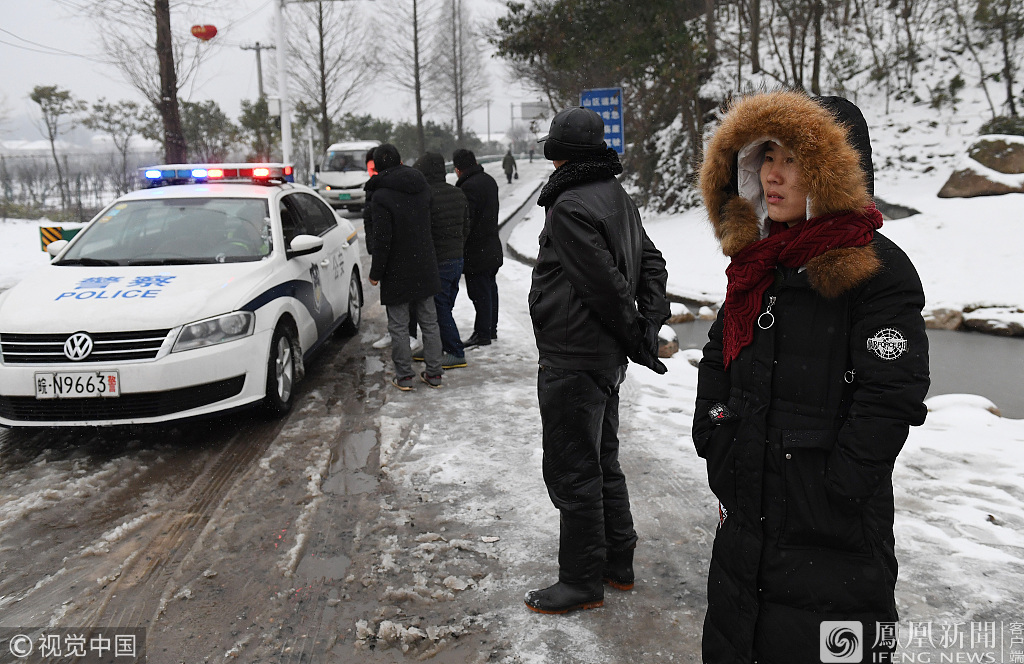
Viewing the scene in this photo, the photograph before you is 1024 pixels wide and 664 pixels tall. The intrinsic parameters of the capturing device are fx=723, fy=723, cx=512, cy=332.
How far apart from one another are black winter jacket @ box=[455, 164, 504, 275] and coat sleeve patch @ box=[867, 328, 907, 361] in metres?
5.37

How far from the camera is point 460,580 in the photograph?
3.25m

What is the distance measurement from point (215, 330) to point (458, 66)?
1594 inches

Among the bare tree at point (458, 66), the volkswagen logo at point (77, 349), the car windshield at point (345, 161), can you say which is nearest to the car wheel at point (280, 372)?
the volkswagen logo at point (77, 349)

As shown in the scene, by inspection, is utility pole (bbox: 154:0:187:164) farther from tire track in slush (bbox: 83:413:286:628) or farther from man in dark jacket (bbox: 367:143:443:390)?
tire track in slush (bbox: 83:413:286:628)

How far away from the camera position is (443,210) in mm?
6332

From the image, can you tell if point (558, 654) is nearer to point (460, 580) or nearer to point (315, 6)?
point (460, 580)

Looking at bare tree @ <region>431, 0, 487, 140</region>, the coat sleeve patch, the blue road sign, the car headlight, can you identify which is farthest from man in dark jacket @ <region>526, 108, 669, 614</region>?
bare tree @ <region>431, 0, 487, 140</region>

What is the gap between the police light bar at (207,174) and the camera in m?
6.41

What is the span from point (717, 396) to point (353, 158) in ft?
64.6

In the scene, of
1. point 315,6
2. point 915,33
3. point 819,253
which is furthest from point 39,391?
point 315,6

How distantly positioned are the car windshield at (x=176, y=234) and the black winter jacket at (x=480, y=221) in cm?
190

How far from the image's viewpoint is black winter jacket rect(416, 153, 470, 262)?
6.32 metres

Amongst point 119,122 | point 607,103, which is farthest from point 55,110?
point 607,103

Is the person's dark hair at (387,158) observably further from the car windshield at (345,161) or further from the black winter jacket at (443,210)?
the car windshield at (345,161)
